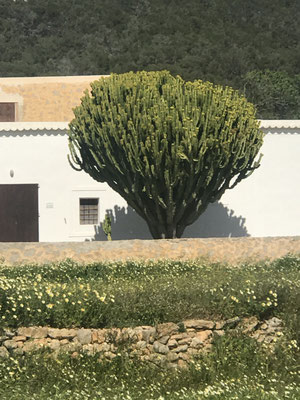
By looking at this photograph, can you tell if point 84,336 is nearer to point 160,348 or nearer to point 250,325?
point 160,348

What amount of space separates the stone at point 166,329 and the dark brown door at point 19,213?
13206mm

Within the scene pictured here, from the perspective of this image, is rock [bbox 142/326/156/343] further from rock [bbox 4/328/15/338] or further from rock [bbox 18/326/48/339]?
rock [bbox 4/328/15/338]

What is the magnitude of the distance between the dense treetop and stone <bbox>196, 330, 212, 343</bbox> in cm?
3510

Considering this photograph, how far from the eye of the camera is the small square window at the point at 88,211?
27.2m

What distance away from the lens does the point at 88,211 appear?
89.2 feet

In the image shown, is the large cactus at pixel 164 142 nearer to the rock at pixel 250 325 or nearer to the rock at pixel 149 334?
the rock at pixel 250 325

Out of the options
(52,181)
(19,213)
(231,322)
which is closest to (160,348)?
(231,322)

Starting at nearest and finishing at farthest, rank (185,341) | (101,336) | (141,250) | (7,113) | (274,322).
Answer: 1. (101,336)
2. (185,341)
3. (274,322)
4. (141,250)
5. (7,113)

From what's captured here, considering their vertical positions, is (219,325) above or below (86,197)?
below

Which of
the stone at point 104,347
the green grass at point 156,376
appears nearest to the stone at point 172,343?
the green grass at point 156,376

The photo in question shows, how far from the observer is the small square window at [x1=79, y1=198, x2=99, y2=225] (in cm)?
2716

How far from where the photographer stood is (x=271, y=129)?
2748 centimetres

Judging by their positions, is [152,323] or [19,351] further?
[152,323]

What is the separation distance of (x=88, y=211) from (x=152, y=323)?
12808 mm
